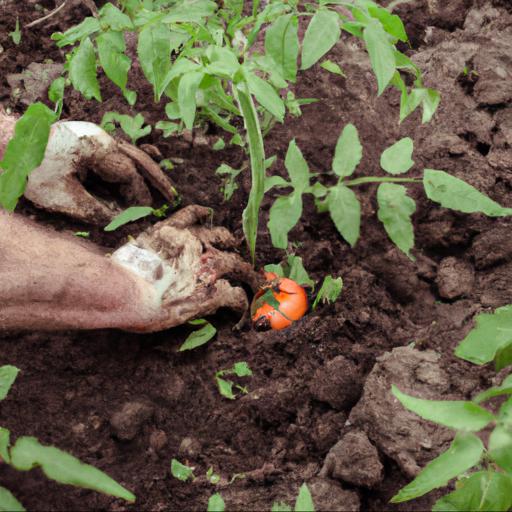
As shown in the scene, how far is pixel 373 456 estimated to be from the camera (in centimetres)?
214

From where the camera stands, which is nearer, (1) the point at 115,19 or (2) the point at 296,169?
(1) the point at 115,19

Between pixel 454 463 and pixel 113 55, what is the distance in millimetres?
1782

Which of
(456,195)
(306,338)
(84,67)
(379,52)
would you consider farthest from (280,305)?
(84,67)

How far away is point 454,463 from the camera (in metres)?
1.58

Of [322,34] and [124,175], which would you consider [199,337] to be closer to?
[124,175]

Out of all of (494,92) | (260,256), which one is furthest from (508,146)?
(260,256)

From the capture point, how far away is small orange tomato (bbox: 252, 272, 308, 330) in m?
2.75

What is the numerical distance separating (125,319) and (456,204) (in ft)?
4.40

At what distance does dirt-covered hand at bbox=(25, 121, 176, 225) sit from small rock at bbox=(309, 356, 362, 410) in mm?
1140

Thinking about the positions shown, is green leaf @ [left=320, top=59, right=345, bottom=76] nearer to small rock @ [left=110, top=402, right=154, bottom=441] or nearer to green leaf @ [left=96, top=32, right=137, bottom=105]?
green leaf @ [left=96, top=32, right=137, bottom=105]

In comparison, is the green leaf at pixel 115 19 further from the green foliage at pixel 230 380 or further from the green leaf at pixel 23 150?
the green foliage at pixel 230 380

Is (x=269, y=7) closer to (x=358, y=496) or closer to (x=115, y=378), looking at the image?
(x=115, y=378)

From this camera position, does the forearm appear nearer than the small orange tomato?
Yes

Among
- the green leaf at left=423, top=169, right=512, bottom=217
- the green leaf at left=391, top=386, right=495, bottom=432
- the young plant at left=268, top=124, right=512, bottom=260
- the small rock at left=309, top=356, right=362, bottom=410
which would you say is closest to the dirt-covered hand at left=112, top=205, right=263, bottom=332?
the young plant at left=268, top=124, right=512, bottom=260
